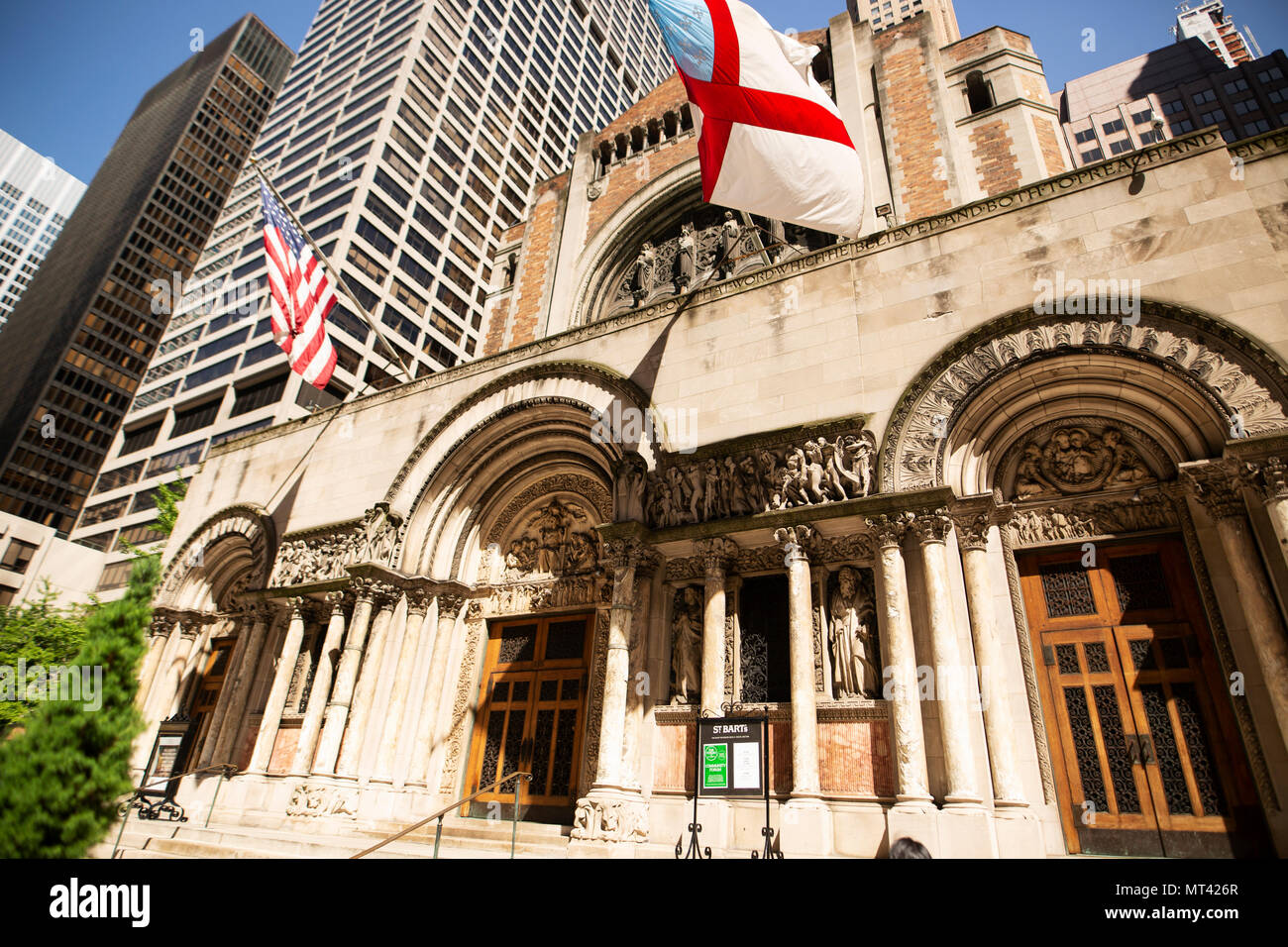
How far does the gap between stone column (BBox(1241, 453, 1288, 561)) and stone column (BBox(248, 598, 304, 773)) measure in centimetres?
1625

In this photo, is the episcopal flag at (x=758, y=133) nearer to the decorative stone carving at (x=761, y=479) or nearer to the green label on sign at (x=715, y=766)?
the decorative stone carving at (x=761, y=479)

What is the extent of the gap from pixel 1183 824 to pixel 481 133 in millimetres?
73459

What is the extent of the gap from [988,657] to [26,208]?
199321 mm

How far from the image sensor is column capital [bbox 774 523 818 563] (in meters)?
10.0

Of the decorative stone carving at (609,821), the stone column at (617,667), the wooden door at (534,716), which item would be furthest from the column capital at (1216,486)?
the wooden door at (534,716)

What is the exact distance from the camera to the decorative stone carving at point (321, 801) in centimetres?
1180

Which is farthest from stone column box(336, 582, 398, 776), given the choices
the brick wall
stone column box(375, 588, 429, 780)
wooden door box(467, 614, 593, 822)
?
the brick wall

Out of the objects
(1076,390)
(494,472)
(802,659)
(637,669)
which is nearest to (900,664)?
(802,659)

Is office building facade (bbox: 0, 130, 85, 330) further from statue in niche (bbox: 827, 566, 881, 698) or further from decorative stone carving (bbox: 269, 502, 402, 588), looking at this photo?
statue in niche (bbox: 827, 566, 881, 698)

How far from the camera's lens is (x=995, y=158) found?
55.2 feet

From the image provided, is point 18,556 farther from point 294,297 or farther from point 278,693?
point 278,693

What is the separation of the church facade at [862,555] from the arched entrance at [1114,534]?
0.12 ft

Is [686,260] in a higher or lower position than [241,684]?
higher

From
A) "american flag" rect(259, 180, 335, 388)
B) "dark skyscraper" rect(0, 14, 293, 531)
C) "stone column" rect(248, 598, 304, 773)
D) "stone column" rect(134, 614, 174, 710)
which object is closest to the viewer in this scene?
"stone column" rect(248, 598, 304, 773)
